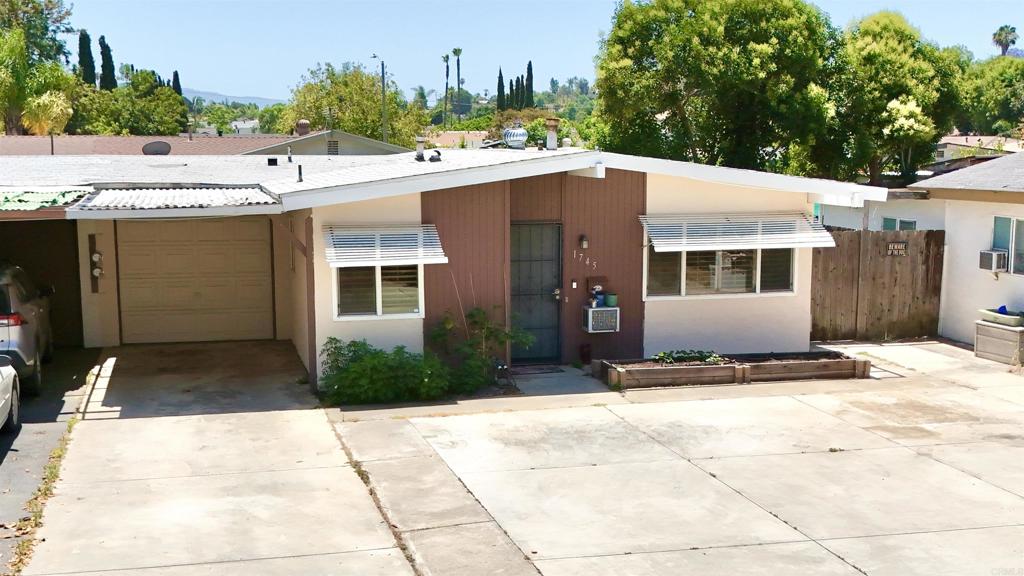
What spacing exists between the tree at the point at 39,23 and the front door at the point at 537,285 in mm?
61561

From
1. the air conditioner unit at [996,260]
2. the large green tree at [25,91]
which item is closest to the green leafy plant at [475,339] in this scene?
the air conditioner unit at [996,260]

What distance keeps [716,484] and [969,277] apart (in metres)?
8.73

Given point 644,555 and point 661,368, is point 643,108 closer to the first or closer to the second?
point 661,368

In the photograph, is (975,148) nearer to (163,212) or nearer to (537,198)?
(537,198)

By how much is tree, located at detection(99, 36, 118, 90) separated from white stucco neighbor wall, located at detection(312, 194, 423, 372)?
65456 mm

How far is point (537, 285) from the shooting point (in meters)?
13.7

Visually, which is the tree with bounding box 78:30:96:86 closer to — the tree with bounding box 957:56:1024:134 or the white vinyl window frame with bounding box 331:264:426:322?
the tree with bounding box 957:56:1024:134

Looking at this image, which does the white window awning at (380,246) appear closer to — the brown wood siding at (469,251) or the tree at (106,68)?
the brown wood siding at (469,251)

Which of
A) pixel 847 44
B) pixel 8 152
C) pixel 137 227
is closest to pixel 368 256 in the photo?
pixel 137 227

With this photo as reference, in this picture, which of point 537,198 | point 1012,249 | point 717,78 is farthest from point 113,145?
point 1012,249

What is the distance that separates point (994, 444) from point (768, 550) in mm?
4155

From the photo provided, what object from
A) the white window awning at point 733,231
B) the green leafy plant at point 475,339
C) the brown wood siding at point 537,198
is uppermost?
the brown wood siding at point 537,198

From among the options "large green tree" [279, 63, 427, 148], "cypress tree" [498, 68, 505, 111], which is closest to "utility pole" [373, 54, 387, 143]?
"large green tree" [279, 63, 427, 148]

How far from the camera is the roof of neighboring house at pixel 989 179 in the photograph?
14.7 metres
